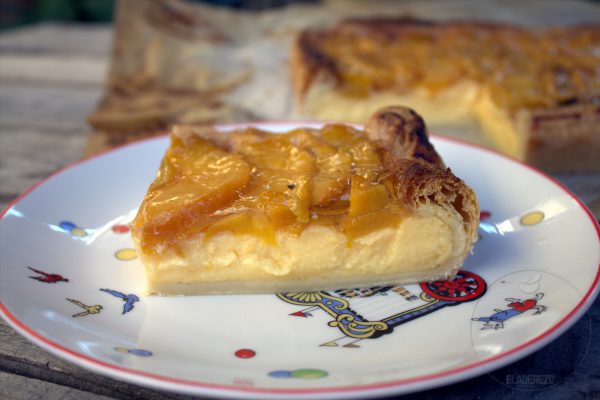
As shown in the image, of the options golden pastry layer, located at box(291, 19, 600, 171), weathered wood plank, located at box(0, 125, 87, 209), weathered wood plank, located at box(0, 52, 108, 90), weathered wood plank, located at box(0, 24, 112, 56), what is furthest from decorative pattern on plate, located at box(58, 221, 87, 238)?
weathered wood plank, located at box(0, 24, 112, 56)

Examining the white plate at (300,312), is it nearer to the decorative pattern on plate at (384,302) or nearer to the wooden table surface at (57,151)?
the decorative pattern on plate at (384,302)

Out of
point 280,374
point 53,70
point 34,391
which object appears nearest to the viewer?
point 280,374

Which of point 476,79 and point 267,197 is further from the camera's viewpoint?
point 476,79

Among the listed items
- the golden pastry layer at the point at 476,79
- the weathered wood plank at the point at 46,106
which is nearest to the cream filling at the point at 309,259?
the golden pastry layer at the point at 476,79

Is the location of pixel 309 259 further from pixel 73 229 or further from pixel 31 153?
pixel 31 153

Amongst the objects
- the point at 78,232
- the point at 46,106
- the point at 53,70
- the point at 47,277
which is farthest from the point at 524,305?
the point at 53,70

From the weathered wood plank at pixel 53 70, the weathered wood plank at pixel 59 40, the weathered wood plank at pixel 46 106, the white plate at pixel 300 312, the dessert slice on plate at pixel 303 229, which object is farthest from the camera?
the weathered wood plank at pixel 59 40

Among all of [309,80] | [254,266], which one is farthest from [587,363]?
[309,80]
